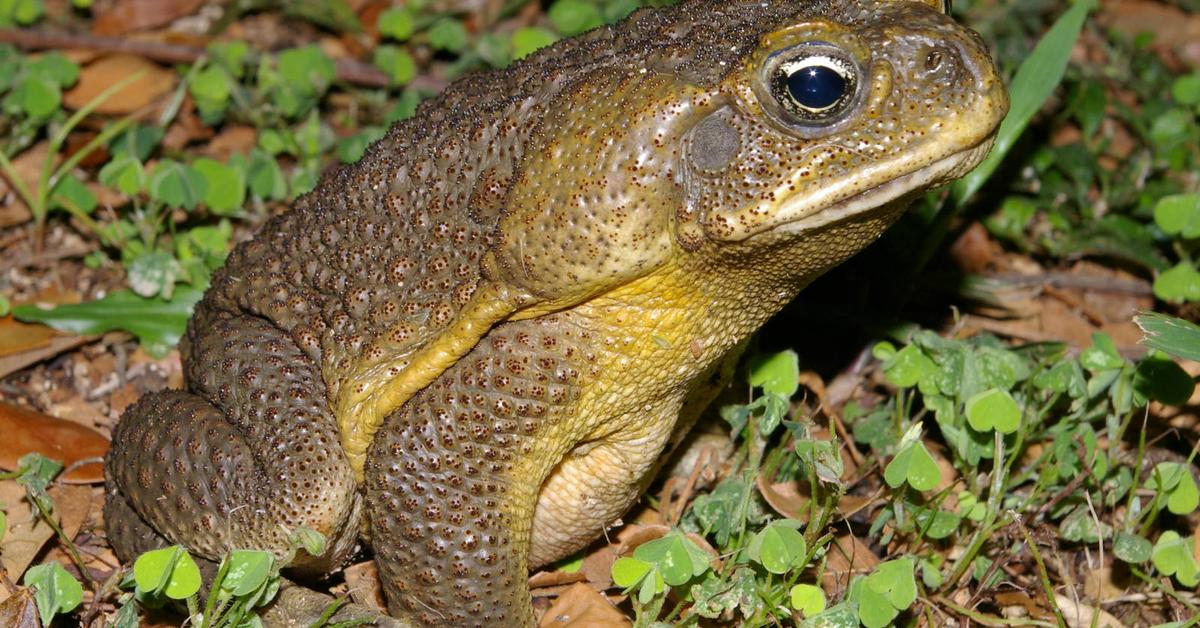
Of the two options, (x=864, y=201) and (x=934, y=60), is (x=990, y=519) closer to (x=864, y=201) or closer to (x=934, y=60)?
(x=864, y=201)

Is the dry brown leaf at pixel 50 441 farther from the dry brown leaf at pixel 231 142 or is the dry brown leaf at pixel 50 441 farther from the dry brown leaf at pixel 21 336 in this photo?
the dry brown leaf at pixel 231 142

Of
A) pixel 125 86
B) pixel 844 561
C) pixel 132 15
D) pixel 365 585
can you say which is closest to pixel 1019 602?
pixel 844 561

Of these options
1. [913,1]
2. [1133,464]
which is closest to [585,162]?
[913,1]

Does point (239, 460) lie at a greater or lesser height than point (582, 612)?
greater

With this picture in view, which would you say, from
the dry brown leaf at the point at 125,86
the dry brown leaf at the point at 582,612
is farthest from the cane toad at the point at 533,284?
the dry brown leaf at the point at 125,86

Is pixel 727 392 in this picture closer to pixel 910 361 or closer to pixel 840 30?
pixel 910 361

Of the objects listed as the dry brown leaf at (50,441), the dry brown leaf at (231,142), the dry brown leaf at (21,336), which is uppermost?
the dry brown leaf at (231,142)
